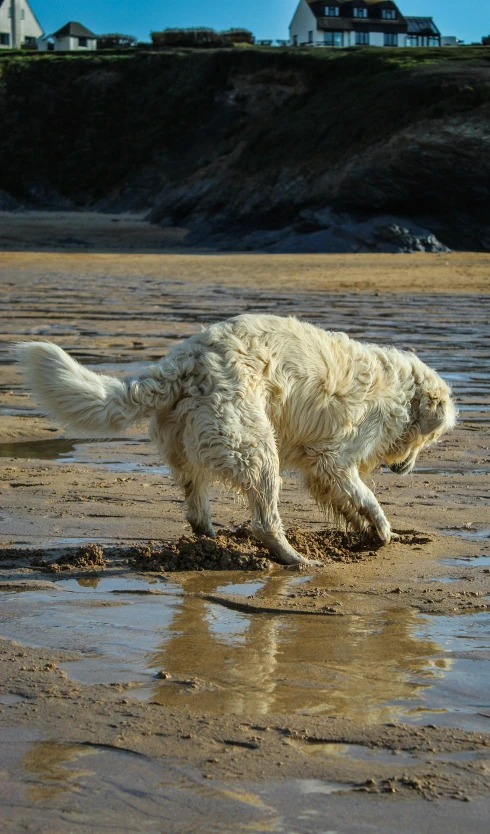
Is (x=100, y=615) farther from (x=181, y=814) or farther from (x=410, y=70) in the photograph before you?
(x=410, y=70)

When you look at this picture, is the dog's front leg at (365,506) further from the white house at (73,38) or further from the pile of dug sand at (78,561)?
the white house at (73,38)

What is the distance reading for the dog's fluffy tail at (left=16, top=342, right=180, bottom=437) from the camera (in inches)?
192

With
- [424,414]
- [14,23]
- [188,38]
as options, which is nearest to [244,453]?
[424,414]

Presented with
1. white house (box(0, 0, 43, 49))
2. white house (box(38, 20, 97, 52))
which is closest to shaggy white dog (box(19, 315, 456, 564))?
white house (box(38, 20, 97, 52))

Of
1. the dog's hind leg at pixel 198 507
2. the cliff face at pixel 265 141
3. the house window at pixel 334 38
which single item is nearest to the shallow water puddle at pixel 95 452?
the dog's hind leg at pixel 198 507

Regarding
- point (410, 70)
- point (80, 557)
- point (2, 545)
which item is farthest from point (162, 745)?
point (410, 70)

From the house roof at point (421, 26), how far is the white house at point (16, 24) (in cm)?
3555

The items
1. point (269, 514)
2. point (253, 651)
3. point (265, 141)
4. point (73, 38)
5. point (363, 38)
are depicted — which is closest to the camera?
point (253, 651)

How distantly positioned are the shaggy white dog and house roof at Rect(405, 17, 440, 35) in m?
97.9

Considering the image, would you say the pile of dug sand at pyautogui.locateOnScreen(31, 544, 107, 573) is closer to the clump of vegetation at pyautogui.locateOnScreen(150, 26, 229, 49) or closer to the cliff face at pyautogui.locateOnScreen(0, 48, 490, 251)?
the cliff face at pyautogui.locateOnScreen(0, 48, 490, 251)

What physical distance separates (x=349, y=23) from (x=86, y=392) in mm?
93354

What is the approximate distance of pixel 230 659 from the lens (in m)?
3.95

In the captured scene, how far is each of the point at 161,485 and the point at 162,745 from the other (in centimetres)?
362

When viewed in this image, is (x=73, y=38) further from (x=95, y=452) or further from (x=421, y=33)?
(x=95, y=452)
